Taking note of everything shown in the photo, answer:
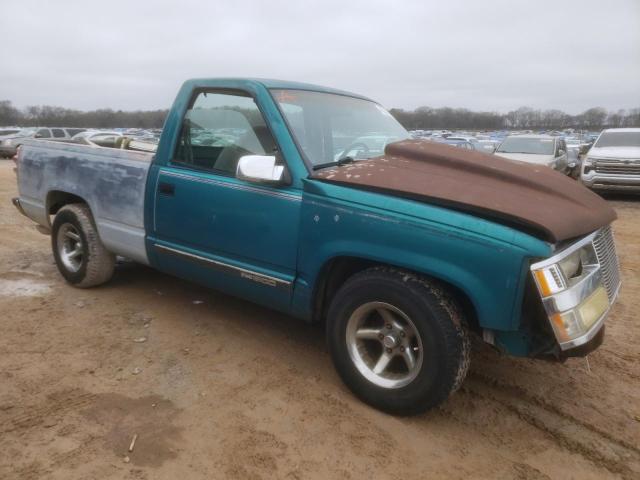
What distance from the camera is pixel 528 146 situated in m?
13.2

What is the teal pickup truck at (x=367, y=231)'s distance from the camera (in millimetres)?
2395

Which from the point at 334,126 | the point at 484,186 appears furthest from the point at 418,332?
the point at 334,126

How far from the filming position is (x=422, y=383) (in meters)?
2.61

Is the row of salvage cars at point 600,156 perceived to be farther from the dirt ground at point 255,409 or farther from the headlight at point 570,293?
the headlight at point 570,293

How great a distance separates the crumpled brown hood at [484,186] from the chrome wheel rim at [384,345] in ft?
2.25

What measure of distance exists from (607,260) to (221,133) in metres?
2.66

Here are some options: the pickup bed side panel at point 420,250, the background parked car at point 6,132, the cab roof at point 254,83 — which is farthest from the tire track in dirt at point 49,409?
the background parked car at point 6,132

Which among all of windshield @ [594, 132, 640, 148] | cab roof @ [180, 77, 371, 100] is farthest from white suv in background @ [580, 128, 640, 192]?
cab roof @ [180, 77, 371, 100]

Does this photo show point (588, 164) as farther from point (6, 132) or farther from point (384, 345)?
point (6, 132)

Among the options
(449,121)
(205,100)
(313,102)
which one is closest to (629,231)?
(313,102)

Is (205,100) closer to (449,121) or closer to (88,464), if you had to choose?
(88,464)

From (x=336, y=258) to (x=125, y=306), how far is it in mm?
2353

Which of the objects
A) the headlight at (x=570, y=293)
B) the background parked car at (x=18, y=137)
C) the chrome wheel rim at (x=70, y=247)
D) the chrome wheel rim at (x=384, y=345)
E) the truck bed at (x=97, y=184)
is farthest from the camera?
the background parked car at (x=18, y=137)

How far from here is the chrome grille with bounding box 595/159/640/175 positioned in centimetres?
1145
